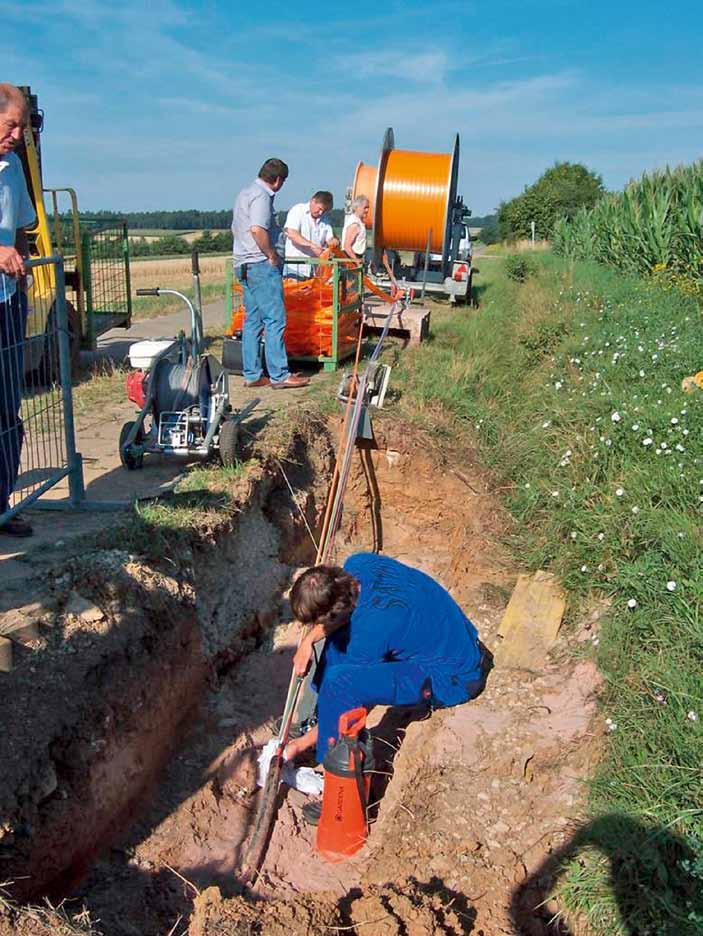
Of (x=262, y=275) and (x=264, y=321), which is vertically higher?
(x=262, y=275)

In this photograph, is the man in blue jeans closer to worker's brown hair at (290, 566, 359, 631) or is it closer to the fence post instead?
the fence post

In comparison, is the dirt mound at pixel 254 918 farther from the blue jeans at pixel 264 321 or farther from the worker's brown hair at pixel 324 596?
the blue jeans at pixel 264 321

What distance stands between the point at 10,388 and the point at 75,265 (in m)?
4.95

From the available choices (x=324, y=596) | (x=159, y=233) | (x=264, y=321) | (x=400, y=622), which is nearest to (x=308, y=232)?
(x=264, y=321)

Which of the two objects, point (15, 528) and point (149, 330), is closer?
point (15, 528)

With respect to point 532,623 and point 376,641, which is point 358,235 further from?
point 376,641

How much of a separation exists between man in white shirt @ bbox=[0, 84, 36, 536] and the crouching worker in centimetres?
175

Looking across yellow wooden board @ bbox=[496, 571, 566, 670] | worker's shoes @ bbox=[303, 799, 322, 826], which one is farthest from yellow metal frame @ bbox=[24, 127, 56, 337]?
worker's shoes @ bbox=[303, 799, 322, 826]

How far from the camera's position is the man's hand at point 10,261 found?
12.7 feet

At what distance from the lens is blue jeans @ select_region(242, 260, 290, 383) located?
728cm

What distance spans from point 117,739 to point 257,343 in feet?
15.4

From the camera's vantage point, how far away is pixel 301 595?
381cm

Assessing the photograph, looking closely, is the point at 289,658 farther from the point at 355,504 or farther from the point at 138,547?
the point at 355,504

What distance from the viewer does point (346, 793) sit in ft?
12.9
